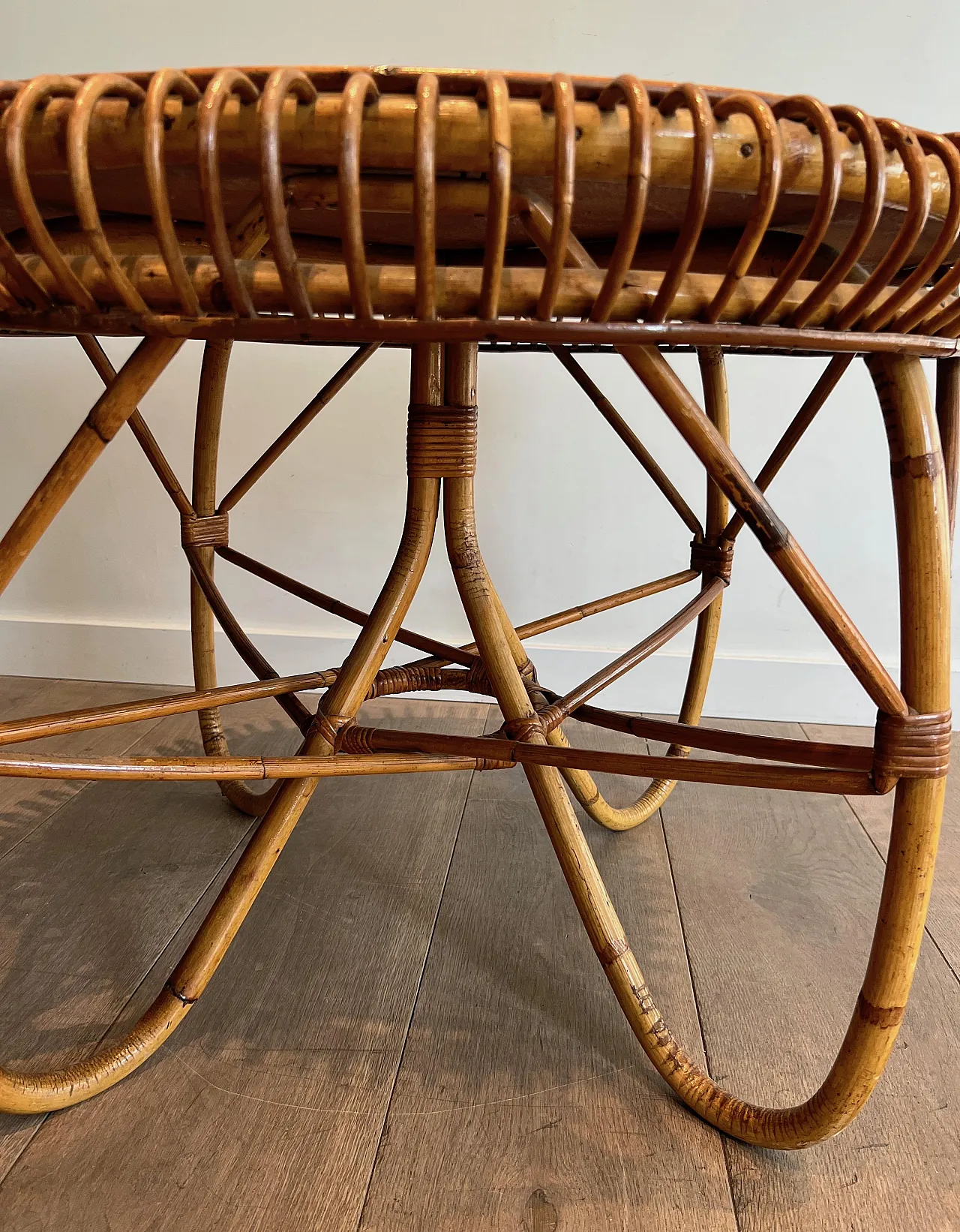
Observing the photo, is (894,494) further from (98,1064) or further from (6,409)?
(6,409)

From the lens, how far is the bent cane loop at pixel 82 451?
1.48 ft

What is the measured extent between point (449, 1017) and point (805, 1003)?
0.28m

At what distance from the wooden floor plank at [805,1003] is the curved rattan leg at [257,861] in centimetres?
36

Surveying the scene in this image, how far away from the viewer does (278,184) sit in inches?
13.8

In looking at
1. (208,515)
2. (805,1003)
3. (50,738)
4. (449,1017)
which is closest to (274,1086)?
(449,1017)

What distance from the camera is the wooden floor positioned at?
0.55m

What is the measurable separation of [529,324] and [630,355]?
74 millimetres

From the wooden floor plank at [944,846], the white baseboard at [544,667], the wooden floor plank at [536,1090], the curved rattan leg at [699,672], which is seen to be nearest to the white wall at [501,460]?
the white baseboard at [544,667]

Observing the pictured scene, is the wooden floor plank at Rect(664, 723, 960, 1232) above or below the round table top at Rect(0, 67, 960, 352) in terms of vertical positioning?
below

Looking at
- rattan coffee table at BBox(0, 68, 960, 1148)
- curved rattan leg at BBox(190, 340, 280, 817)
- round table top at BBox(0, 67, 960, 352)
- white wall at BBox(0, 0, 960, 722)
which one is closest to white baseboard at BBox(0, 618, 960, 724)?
white wall at BBox(0, 0, 960, 722)

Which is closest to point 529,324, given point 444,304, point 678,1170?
point 444,304

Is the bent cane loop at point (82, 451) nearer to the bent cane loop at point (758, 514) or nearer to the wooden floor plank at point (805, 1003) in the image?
the bent cane loop at point (758, 514)

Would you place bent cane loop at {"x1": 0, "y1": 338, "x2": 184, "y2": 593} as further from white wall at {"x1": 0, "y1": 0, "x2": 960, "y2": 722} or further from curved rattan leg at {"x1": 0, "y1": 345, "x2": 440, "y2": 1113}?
white wall at {"x1": 0, "y1": 0, "x2": 960, "y2": 722}

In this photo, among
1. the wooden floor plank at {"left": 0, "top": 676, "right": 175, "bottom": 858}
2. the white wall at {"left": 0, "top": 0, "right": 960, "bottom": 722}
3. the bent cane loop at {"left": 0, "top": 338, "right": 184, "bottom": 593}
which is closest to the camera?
the bent cane loop at {"left": 0, "top": 338, "right": 184, "bottom": 593}
